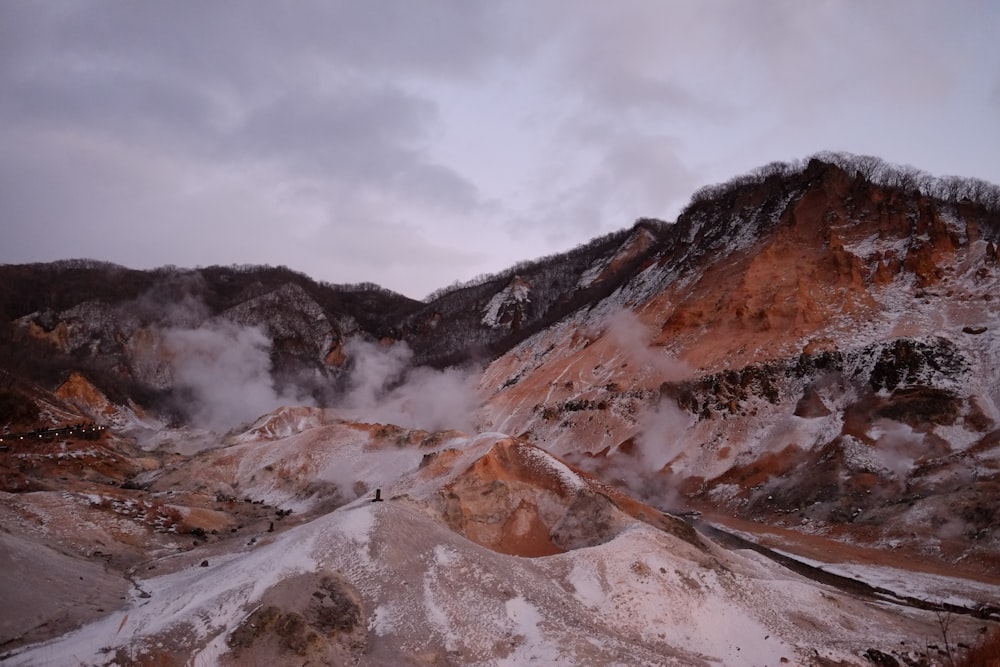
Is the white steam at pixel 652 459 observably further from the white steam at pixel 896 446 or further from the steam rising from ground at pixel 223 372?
the steam rising from ground at pixel 223 372

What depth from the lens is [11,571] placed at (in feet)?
55.1

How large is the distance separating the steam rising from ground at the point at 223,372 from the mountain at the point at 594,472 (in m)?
0.51

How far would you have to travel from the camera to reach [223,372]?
93.0m

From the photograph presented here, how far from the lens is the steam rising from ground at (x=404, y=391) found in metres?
69.7

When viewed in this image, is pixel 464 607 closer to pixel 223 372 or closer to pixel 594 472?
pixel 594 472

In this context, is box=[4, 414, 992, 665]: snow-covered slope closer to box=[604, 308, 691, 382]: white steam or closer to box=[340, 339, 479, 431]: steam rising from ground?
box=[604, 308, 691, 382]: white steam

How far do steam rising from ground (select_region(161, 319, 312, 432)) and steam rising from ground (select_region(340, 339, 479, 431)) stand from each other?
451 inches

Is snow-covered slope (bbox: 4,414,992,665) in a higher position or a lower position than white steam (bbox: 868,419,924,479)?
lower

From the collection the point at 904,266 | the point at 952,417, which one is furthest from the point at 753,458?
the point at 904,266

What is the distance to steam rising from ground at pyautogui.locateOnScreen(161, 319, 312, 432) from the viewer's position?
86312 millimetres

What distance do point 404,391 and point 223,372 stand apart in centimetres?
2758

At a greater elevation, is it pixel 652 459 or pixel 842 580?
pixel 652 459

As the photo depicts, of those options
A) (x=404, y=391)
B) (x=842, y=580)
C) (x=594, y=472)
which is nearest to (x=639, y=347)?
(x=594, y=472)

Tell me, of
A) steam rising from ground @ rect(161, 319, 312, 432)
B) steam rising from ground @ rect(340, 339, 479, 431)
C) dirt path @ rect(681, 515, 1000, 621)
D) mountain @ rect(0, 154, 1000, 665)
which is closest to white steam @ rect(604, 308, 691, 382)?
mountain @ rect(0, 154, 1000, 665)
